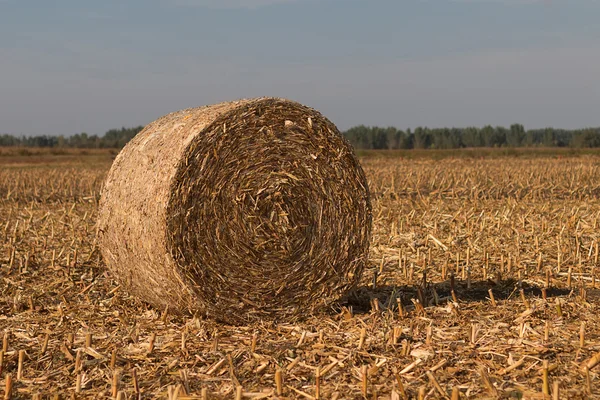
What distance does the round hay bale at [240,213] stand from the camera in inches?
246

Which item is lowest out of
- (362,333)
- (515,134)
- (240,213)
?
(362,333)

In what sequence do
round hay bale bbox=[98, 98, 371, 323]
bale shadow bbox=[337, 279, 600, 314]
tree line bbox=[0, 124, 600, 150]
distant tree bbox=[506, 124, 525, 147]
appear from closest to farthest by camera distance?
round hay bale bbox=[98, 98, 371, 323] < bale shadow bbox=[337, 279, 600, 314] < tree line bbox=[0, 124, 600, 150] < distant tree bbox=[506, 124, 525, 147]

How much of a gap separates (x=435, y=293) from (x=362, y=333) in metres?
1.68

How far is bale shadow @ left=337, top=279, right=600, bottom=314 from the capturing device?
6.90 metres

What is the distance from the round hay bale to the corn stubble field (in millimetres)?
299

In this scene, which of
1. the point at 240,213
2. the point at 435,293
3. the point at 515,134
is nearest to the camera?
the point at 240,213

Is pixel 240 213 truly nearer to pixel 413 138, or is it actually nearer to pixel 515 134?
pixel 413 138

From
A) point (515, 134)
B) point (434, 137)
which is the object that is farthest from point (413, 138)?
point (515, 134)

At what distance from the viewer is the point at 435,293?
701 cm

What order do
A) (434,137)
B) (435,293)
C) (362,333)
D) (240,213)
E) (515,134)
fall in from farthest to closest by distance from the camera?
(515,134) → (434,137) → (435,293) → (240,213) → (362,333)

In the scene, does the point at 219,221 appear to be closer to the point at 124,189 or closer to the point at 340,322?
the point at 124,189

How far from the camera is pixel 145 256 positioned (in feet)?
21.0

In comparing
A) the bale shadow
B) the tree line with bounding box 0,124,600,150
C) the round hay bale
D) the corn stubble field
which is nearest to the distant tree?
the tree line with bounding box 0,124,600,150

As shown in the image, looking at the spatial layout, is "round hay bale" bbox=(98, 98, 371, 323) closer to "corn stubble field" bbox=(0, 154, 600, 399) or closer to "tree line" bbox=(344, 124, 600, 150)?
"corn stubble field" bbox=(0, 154, 600, 399)
